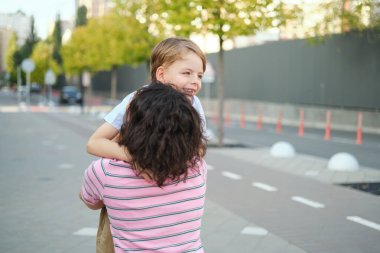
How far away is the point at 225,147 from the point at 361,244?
32.0 feet

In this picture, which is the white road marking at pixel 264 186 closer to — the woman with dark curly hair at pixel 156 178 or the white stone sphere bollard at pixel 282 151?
the white stone sphere bollard at pixel 282 151

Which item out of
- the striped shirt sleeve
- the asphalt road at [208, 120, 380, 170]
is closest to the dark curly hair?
the striped shirt sleeve

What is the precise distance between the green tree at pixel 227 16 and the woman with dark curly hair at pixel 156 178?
1179cm

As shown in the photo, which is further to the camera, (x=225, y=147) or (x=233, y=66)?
(x=233, y=66)

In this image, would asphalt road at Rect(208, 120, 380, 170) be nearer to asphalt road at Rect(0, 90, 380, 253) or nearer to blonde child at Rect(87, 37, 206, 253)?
asphalt road at Rect(0, 90, 380, 253)

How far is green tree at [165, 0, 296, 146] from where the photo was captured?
13789mm

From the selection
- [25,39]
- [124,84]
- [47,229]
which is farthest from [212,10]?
[25,39]

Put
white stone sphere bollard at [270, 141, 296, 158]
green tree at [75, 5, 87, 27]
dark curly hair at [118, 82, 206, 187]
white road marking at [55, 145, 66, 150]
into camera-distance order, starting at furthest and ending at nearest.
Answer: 1. green tree at [75, 5, 87, 27]
2. white road marking at [55, 145, 66, 150]
3. white stone sphere bollard at [270, 141, 296, 158]
4. dark curly hair at [118, 82, 206, 187]

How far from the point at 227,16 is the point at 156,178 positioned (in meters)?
12.6

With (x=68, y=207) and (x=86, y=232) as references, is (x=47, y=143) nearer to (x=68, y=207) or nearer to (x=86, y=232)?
(x=68, y=207)

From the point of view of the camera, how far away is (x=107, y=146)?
7.25ft

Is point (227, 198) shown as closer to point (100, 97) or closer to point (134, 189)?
point (134, 189)

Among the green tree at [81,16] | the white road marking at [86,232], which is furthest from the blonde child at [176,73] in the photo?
the green tree at [81,16]

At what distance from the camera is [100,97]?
7000cm
